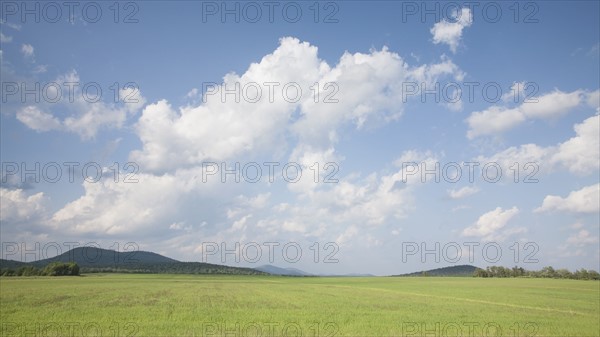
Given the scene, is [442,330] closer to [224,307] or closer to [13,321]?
[224,307]

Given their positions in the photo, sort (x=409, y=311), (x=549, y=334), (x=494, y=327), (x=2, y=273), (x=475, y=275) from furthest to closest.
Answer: (x=475, y=275), (x=2, y=273), (x=409, y=311), (x=494, y=327), (x=549, y=334)

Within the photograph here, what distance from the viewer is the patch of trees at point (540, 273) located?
13661cm

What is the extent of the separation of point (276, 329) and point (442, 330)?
1020cm

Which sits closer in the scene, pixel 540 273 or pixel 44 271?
pixel 44 271

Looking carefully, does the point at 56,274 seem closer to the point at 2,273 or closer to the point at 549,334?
the point at 2,273

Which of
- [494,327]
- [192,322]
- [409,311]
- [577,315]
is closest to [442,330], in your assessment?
[494,327]

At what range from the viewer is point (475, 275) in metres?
170

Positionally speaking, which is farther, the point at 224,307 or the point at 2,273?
the point at 2,273

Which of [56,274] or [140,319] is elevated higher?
[140,319]

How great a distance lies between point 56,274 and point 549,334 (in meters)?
143

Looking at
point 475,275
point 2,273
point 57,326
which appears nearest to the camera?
point 57,326

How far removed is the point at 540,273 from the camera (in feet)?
517

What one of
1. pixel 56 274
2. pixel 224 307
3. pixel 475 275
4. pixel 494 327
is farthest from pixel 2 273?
pixel 475 275

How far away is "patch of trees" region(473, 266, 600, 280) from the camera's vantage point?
137 m
